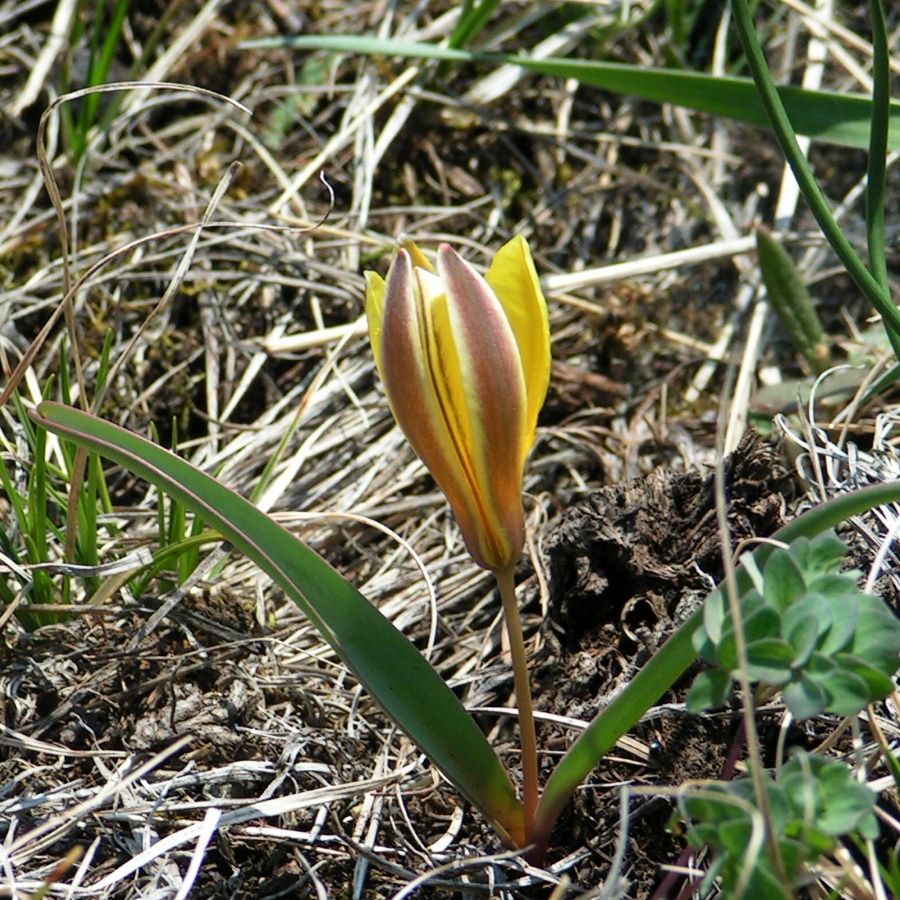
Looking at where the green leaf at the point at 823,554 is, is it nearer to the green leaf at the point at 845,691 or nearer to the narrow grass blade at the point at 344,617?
the green leaf at the point at 845,691

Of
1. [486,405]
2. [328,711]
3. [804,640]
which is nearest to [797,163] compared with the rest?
[486,405]

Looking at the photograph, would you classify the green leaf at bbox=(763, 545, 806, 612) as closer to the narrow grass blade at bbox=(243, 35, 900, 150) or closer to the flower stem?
the flower stem

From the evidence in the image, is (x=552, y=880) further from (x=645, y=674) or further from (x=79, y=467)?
(x=79, y=467)

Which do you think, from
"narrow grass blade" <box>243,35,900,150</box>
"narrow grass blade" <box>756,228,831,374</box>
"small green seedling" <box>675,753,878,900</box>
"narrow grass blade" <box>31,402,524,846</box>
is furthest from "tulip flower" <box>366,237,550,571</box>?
"narrow grass blade" <box>756,228,831,374</box>

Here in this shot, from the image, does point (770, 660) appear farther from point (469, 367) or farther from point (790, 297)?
point (790, 297)

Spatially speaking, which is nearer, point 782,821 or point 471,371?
point 782,821

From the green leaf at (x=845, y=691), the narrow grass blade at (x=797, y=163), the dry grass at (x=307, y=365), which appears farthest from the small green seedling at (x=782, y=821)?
the narrow grass blade at (x=797, y=163)
